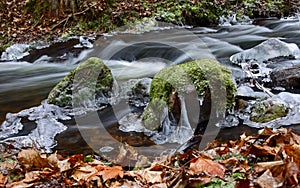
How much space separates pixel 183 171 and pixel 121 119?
284cm

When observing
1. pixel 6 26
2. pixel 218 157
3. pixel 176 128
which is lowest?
pixel 176 128

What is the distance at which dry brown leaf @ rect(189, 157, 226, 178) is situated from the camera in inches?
76.2

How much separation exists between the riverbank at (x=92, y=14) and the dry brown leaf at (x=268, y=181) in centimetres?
951

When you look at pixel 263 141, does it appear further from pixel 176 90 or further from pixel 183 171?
pixel 176 90

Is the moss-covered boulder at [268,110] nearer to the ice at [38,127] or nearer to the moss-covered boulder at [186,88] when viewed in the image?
the moss-covered boulder at [186,88]

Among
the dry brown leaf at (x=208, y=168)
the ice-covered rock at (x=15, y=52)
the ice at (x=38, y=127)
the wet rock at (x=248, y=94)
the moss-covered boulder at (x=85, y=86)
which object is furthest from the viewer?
the ice-covered rock at (x=15, y=52)

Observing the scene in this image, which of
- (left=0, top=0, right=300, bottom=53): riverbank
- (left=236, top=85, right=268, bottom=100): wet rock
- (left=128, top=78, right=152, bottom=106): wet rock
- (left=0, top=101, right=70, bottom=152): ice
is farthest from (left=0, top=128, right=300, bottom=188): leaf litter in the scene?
(left=0, top=0, right=300, bottom=53): riverbank

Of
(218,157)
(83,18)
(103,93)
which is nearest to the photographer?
(218,157)

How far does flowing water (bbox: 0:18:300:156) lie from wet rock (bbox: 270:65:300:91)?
2.18 ft

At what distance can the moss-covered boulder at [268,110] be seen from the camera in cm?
428

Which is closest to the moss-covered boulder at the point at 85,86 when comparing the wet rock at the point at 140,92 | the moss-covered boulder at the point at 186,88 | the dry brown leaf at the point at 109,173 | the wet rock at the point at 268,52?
the wet rock at the point at 140,92

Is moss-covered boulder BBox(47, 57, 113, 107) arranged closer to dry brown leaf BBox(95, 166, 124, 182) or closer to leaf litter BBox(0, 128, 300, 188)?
leaf litter BBox(0, 128, 300, 188)

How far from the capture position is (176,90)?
425 centimetres

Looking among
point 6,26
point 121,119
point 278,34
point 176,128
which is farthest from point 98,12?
point 176,128
